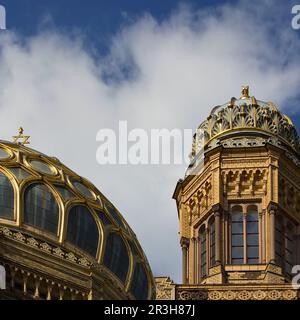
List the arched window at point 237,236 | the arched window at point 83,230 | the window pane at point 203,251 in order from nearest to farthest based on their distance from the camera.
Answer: the arched window at point 237,236
the window pane at point 203,251
the arched window at point 83,230

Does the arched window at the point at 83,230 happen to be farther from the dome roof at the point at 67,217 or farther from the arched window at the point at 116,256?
the arched window at the point at 116,256

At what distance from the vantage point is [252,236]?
46312 mm

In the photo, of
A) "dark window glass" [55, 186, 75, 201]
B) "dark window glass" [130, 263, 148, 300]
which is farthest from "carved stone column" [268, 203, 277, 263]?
"dark window glass" [55, 186, 75, 201]

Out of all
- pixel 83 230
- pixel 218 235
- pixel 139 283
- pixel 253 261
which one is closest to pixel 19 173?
pixel 83 230

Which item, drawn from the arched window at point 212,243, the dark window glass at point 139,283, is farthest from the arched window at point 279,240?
the dark window glass at point 139,283

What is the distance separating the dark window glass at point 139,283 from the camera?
53.0m

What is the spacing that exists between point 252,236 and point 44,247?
6719mm

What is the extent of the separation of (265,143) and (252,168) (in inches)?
30.4

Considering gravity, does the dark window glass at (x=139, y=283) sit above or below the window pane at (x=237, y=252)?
above

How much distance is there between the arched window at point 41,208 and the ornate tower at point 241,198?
4.14m

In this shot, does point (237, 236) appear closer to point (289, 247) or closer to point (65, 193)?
point (289, 247)

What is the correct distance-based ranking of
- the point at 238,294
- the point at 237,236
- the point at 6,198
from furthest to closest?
the point at 6,198
the point at 237,236
the point at 238,294
